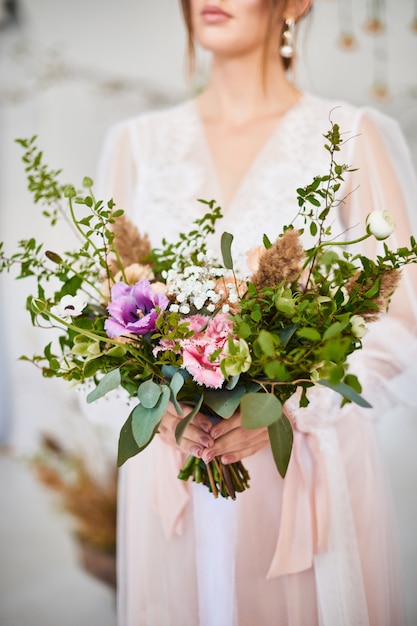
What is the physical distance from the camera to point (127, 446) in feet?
2.96

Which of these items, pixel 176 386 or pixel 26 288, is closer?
pixel 176 386

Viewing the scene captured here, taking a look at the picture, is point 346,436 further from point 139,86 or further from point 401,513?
point 139,86

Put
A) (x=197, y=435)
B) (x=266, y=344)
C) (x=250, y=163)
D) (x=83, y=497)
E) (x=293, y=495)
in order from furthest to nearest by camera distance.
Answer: (x=83, y=497) → (x=250, y=163) → (x=293, y=495) → (x=197, y=435) → (x=266, y=344)

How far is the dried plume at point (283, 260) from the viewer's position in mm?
875

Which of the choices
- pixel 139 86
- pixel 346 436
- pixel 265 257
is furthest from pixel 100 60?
pixel 346 436

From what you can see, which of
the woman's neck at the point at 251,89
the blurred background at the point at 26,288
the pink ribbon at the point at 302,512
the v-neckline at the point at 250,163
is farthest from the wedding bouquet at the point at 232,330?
the blurred background at the point at 26,288

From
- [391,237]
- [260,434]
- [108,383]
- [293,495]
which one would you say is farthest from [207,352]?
[391,237]

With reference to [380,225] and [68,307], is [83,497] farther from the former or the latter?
[380,225]

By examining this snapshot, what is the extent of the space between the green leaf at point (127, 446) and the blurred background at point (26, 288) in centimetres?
82

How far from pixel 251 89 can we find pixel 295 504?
935 millimetres

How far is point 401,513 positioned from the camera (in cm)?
136

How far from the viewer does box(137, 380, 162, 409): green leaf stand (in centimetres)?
86

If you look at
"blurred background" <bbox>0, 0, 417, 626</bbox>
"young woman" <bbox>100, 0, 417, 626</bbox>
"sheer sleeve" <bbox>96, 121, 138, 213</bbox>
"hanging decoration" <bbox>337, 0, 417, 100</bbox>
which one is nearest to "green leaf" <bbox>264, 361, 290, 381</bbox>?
"young woman" <bbox>100, 0, 417, 626</bbox>

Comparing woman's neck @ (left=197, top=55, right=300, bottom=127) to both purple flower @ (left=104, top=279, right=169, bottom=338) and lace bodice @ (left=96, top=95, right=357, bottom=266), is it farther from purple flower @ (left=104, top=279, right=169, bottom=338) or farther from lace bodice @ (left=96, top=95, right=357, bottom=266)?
purple flower @ (left=104, top=279, right=169, bottom=338)
